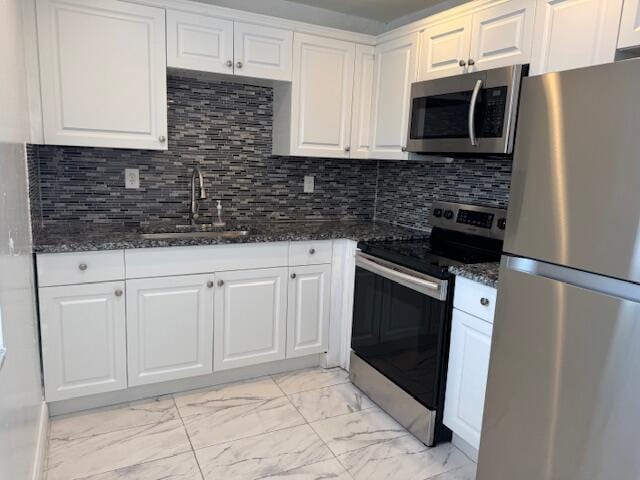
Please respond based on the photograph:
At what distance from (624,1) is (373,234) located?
1.59 m

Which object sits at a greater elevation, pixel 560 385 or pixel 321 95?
pixel 321 95

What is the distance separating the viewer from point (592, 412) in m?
1.35

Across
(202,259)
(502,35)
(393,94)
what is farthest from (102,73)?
(502,35)

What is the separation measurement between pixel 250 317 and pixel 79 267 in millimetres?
920

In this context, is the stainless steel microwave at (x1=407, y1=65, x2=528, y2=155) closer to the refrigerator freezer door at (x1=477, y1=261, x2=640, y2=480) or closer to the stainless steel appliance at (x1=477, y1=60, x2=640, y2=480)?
the stainless steel appliance at (x1=477, y1=60, x2=640, y2=480)

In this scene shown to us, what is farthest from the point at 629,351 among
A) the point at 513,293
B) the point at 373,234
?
the point at 373,234

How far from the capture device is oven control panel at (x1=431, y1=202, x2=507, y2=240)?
235 centimetres

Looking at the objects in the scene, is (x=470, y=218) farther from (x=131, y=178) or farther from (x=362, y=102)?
(x=131, y=178)

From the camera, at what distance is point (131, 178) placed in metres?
2.69

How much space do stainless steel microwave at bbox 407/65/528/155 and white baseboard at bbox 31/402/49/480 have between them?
7.27 feet

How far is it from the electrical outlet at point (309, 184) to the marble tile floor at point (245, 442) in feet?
4.54

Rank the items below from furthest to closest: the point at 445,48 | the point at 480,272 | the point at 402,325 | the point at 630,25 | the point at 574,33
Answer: the point at 445,48 → the point at 402,325 → the point at 480,272 → the point at 574,33 → the point at 630,25

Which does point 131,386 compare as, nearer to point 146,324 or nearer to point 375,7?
point 146,324

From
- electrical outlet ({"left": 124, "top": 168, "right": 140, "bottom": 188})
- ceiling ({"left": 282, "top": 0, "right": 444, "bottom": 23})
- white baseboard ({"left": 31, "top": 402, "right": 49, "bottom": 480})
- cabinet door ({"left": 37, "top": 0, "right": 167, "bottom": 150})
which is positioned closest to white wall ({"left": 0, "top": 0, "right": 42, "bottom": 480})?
white baseboard ({"left": 31, "top": 402, "right": 49, "bottom": 480})
